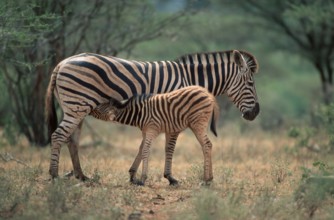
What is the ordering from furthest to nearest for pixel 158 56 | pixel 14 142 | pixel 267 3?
pixel 158 56 < pixel 267 3 < pixel 14 142

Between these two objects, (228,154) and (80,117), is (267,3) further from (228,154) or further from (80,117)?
(80,117)

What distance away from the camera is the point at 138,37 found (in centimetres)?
1494

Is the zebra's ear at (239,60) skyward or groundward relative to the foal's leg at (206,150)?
skyward

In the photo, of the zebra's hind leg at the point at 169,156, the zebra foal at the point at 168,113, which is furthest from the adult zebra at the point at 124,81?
the zebra's hind leg at the point at 169,156

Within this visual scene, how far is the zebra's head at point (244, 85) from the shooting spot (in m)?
10.4

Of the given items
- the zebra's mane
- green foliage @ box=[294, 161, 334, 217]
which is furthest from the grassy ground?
the zebra's mane

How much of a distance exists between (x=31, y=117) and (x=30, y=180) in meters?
5.37

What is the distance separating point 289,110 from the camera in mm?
35156

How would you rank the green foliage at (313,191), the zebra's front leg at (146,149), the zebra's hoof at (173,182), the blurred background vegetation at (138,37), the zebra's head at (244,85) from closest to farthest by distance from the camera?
the green foliage at (313,191) → the zebra's front leg at (146,149) → the zebra's hoof at (173,182) → the zebra's head at (244,85) → the blurred background vegetation at (138,37)

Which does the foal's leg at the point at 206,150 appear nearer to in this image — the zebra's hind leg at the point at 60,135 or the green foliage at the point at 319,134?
the zebra's hind leg at the point at 60,135

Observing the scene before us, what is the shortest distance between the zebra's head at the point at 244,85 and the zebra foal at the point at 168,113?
3.08 ft

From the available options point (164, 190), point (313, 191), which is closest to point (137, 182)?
point (164, 190)

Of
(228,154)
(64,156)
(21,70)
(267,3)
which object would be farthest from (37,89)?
(267,3)

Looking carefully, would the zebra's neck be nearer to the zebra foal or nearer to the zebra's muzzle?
the zebra's muzzle
